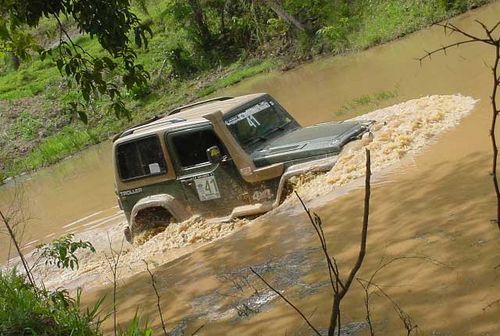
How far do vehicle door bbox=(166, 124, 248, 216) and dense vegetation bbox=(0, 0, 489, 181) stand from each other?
13756mm

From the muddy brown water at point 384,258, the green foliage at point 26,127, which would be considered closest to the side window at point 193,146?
the muddy brown water at point 384,258

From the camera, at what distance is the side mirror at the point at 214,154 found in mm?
7800

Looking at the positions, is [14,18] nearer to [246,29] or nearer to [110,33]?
[110,33]

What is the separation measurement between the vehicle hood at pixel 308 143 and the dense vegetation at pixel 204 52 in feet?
45.1

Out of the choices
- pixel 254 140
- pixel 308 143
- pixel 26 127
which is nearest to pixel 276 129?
pixel 254 140

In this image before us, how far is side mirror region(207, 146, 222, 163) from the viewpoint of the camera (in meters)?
7.80

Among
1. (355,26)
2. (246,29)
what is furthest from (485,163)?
(246,29)

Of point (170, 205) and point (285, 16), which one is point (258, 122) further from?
point (285, 16)

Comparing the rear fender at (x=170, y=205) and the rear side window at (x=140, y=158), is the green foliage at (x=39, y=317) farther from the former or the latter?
the rear side window at (x=140, y=158)

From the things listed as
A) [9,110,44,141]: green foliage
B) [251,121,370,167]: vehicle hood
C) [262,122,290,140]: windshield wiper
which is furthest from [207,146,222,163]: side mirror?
[9,110,44,141]: green foliage

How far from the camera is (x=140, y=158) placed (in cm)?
859

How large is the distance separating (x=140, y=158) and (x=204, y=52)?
23.2 metres

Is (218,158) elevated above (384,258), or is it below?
above

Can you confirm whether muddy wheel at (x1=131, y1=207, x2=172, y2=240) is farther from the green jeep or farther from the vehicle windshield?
the vehicle windshield
